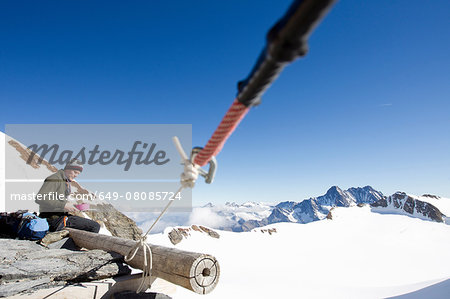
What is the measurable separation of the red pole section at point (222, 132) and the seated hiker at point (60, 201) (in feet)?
21.5

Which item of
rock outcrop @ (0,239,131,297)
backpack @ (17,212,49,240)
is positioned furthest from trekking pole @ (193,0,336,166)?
backpack @ (17,212,49,240)

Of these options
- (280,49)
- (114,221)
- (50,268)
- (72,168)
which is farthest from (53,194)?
(114,221)

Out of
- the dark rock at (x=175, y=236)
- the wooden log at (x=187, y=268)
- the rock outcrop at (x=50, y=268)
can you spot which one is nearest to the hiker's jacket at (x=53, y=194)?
the rock outcrop at (x=50, y=268)

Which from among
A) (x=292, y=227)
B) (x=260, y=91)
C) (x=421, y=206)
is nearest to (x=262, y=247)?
(x=292, y=227)

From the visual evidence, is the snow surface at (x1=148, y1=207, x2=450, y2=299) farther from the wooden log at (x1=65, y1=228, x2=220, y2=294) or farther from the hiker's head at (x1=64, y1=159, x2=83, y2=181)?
the hiker's head at (x1=64, y1=159, x2=83, y2=181)

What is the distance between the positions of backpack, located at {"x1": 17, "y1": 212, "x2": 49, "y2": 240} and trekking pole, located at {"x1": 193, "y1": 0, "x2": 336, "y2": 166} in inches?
292

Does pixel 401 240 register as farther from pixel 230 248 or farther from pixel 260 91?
pixel 260 91

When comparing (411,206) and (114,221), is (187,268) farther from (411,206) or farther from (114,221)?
(411,206)

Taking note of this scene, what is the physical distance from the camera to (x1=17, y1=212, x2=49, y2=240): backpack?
241 inches

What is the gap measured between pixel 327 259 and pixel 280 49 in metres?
46.4

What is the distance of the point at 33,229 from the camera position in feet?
20.0

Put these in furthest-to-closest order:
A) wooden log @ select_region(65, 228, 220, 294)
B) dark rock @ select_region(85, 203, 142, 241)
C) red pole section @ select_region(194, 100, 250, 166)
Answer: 1. dark rock @ select_region(85, 203, 142, 241)
2. wooden log @ select_region(65, 228, 220, 294)
3. red pole section @ select_region(194, 100, 250, 166)

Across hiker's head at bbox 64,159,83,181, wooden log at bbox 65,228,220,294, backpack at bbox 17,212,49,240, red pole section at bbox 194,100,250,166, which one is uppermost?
hiker's head at bbox 64,159,83,181

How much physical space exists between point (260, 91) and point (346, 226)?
81.0 metres
